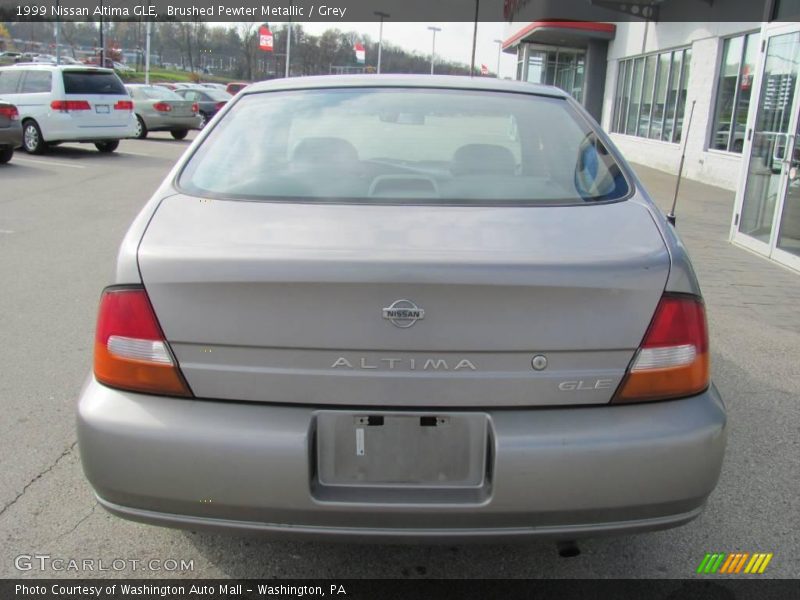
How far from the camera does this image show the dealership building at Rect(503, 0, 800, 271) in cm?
782

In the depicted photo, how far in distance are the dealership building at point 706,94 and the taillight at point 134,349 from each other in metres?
2.46

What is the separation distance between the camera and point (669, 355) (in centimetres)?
213

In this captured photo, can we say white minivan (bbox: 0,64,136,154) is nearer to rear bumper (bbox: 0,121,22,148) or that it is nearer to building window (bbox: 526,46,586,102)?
rear bumper (bbox: 0,121,22,148)

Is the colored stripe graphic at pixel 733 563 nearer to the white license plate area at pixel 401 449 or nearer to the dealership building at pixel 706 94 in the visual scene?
the white license plate area at pixel 401 449

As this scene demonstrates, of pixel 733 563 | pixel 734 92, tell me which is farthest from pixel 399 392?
pixel 734 92

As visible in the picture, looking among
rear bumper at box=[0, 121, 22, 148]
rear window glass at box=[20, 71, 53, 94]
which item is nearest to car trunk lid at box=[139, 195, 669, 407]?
rear bumper at box=[0, 121, 22, 148]

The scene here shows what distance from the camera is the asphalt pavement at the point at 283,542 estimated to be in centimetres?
257

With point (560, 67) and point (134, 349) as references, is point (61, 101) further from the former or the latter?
point (560, 67)

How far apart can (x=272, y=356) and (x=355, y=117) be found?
4.30 feet

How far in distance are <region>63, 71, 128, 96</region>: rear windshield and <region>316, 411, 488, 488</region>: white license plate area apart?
1566cm

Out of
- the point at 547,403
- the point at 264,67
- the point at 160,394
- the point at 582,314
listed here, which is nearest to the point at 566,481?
the point at 547,403

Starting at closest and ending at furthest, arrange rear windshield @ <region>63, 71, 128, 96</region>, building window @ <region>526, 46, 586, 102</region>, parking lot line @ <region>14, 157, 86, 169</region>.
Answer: parking lot line @ <region>14, 157, 86, 169</region>, rear windshield @ <region>63, 71, 128, 96</region>, building window @ <region>526, 46, 586, 102</region>

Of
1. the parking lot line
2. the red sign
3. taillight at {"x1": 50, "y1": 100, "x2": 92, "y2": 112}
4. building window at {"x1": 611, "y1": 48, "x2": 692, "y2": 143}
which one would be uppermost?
the red sign

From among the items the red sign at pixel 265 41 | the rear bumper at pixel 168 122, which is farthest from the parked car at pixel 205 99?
the red sign at pixel 265 41
